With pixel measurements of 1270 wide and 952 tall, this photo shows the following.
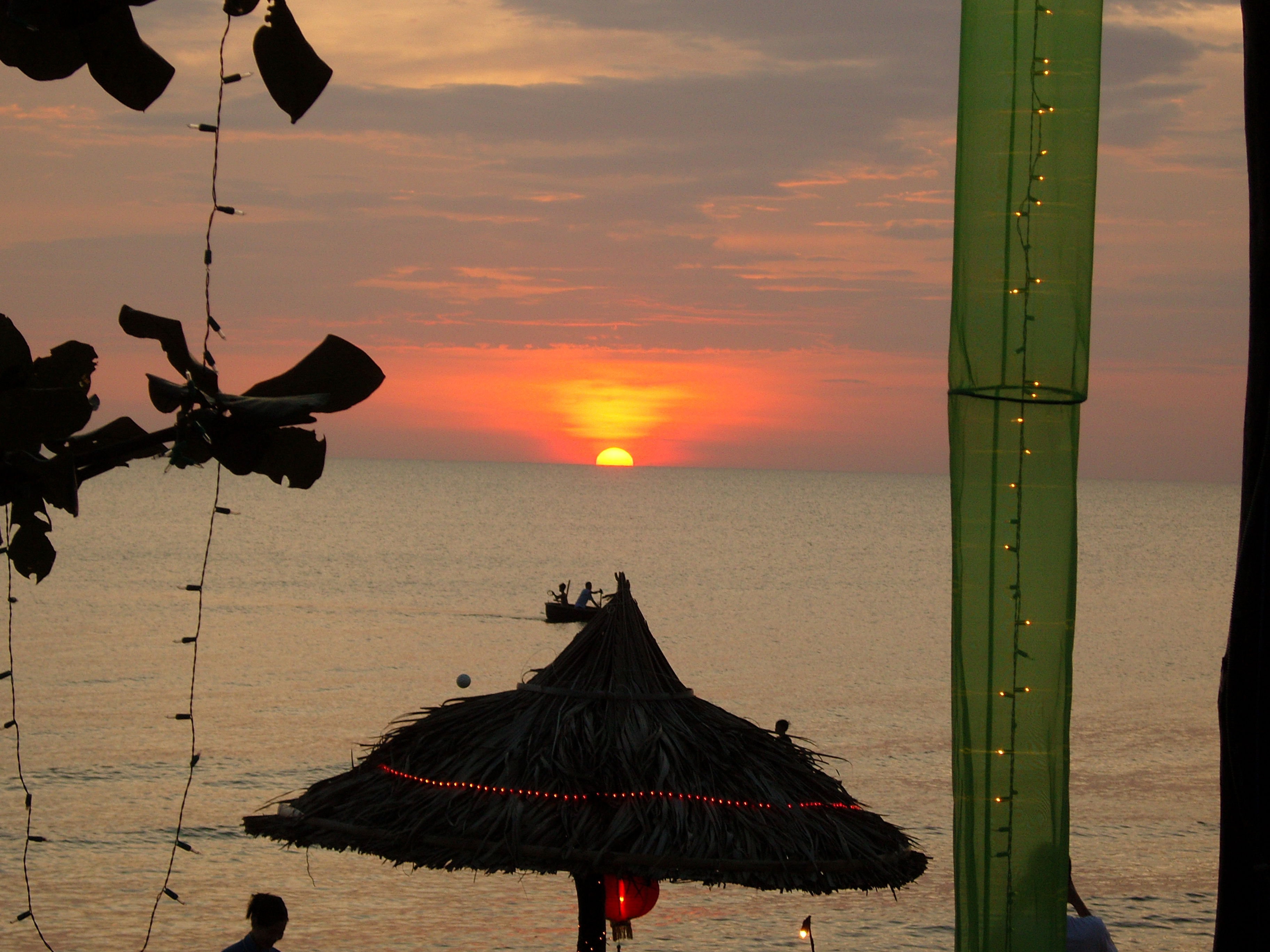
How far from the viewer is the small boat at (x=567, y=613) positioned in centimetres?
3775

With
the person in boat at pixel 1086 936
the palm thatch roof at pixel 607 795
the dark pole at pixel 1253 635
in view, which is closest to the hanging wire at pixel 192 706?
the palm thatch roof at pixel 607 795

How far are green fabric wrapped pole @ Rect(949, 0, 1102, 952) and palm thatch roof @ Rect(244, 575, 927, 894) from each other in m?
1.99

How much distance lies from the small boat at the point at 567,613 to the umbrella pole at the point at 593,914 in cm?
3064

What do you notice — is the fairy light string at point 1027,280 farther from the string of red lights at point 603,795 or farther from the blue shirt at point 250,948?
the blue shirt at point 250,948

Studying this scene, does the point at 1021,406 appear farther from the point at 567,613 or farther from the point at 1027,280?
the point at 567,613

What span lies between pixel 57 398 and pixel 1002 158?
116 inches

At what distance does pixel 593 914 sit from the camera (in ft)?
20.6

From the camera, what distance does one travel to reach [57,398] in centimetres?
122

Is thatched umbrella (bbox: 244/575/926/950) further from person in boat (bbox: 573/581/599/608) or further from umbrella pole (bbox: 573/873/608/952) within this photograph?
person in boat (bbox: 573/581/599/608)

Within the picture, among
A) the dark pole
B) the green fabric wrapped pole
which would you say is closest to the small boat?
the green fabric wrapped pole

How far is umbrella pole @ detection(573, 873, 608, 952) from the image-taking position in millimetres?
6270

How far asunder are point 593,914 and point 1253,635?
4844 millimetres

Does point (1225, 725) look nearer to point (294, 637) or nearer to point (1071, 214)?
point (1071, 214)

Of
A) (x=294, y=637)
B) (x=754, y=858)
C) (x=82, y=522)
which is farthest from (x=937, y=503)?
(x=754, y=858)
